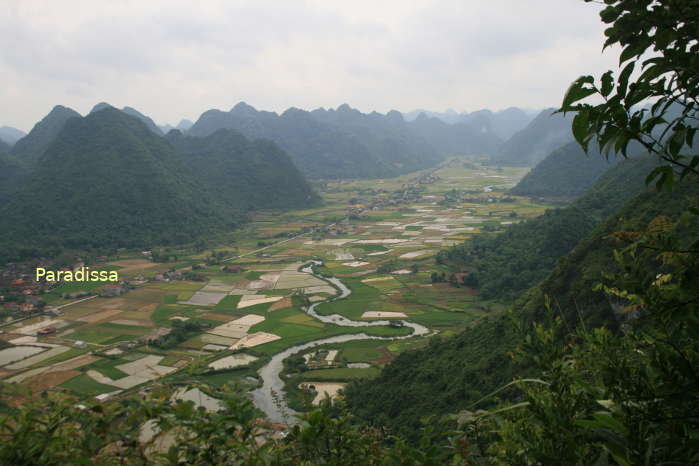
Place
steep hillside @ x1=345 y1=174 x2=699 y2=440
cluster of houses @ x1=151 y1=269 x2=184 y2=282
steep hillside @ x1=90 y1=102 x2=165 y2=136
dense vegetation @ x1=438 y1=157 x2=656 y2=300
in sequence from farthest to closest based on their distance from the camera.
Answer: steep hillside @ x1=90 y1=102 x2=165 y2=136 → cluster of houses @ x1=151 y1=269 x2=184 y2=282 → dense vegetation @ x1=438 y1=157 x2=656 y2=300 → steep hillside @ x1=345 y1=174 x2=699 y2=440

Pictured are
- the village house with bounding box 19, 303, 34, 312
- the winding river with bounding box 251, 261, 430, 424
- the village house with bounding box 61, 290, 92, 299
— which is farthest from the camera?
the village house with bounding box 61, 290, 92, 299

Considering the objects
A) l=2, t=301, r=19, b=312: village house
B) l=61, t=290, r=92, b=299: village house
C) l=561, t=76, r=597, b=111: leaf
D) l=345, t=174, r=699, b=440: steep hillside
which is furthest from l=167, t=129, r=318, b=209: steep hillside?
l=561, t=76, r=597, b=111: leaf

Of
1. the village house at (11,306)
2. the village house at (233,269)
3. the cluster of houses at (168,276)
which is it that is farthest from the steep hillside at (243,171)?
the village house at (11,306)

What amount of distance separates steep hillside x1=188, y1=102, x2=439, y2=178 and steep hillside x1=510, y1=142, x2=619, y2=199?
2434 inches

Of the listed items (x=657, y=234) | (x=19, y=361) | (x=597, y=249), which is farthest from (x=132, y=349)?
(x=657, y=234)

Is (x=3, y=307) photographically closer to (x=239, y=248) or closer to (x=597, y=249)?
(x=239, y=248)

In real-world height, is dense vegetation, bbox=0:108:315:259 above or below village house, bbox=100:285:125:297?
above

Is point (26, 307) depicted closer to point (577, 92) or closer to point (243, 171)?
point (577, 92)

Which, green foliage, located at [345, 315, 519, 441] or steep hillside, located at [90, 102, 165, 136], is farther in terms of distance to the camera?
steep hillside, located at [90, 102, 165, 136]

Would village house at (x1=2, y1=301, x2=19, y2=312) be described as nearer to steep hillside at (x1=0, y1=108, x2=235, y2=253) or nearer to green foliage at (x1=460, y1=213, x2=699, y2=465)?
steep hillside at (x1=0, y1=108, x2=235, y2=253)

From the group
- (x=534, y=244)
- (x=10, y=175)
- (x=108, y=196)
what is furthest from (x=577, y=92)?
(x=10, y=175)

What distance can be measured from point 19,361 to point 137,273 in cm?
2305

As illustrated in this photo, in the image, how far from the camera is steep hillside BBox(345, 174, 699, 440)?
18703 mm

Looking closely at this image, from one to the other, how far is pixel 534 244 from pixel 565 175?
64.0 m
